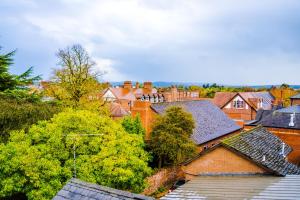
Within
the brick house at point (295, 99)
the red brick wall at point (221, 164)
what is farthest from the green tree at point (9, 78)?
the brick house at point (295, 99)

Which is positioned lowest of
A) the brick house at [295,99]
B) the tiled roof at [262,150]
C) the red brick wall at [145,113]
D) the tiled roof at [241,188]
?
the tiled roof at [241,188]

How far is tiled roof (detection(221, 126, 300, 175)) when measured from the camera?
19.6 m

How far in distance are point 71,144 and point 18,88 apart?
15781 mm

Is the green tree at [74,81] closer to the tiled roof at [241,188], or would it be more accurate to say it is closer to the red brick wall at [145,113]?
the red brick wall at [145,113]

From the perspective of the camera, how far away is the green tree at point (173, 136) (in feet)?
101

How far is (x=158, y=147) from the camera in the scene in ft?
104

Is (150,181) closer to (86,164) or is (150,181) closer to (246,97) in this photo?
(86,164)

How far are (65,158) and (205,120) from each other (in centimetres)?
2684

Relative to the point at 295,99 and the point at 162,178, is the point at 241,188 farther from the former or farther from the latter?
the point at 295,99

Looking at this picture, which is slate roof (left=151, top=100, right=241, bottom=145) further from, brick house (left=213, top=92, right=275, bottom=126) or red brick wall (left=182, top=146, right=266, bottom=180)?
brick house (left=213, top=92, right=275, bottom=126)

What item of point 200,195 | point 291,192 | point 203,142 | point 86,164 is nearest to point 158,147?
point 203,142

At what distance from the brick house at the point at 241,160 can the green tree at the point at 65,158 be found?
4239mm

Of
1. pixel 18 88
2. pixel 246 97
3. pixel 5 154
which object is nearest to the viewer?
pixel 5 154

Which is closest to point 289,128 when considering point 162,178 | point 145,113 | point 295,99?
point 162,178
